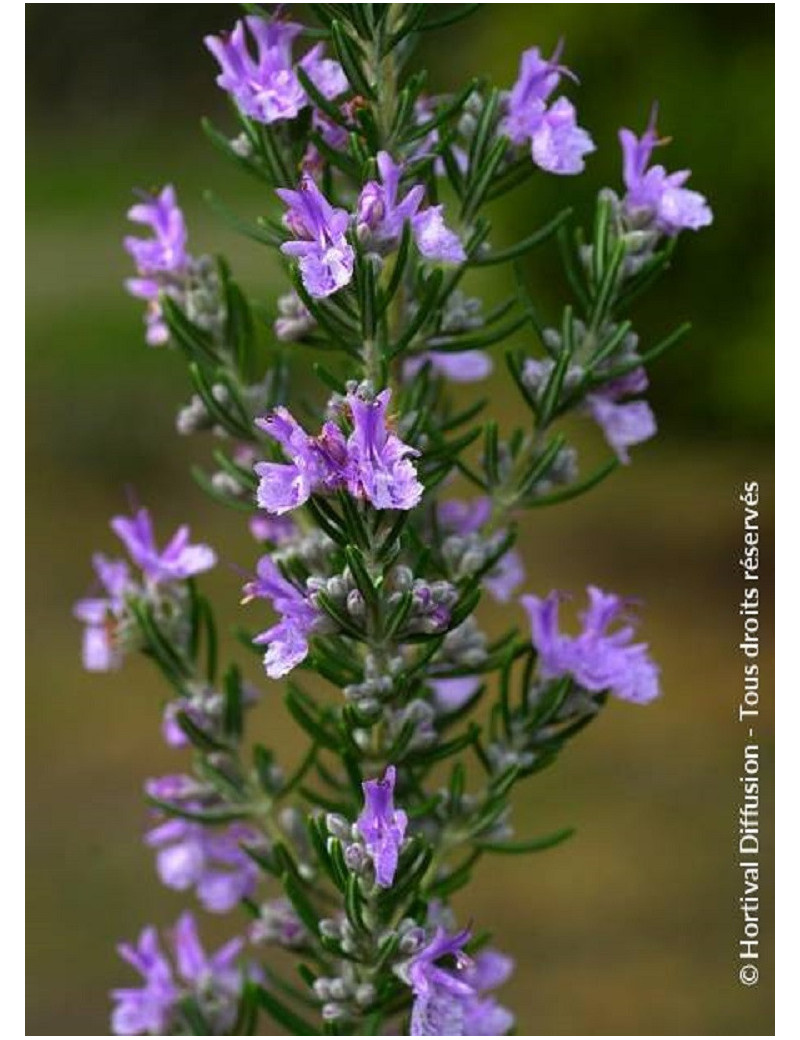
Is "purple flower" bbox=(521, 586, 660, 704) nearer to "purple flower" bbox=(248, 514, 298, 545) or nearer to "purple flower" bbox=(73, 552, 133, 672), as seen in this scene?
"purple flower" bbox=(248, 514, 298, 545)

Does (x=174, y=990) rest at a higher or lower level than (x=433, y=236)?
lower

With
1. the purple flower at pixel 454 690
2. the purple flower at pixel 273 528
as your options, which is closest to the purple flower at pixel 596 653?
the purple flower at pixel 454 690

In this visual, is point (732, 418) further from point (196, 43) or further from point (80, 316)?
point (196, 43)

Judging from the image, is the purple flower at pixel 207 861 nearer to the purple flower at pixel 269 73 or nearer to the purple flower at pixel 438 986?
the purple flower at pixel 438 986

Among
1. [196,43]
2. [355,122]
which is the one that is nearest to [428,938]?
[355,122]

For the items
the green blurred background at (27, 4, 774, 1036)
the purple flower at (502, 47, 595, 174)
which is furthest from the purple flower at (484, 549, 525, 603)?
the green blurred background at (27, 4, 774, 1036)

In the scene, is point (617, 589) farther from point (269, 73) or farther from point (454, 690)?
point (269, 73)

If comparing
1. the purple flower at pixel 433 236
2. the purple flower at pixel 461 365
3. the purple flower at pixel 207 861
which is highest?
the purple flower at pixel 461 365

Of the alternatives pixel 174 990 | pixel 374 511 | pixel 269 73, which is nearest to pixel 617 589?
pixel 174 990
